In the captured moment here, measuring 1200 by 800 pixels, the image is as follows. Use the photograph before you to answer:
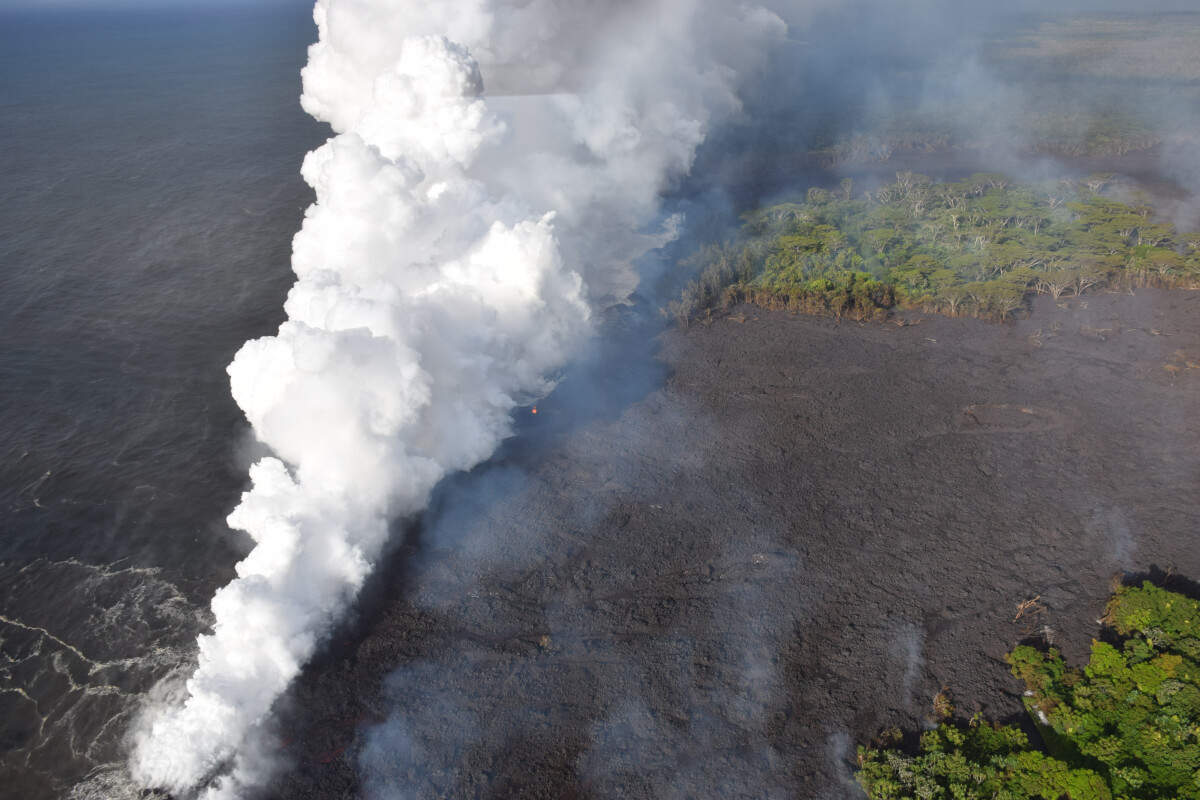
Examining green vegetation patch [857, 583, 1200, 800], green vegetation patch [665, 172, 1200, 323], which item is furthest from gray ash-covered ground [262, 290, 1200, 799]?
green vegetation patch [665, 172, 1200, 323]

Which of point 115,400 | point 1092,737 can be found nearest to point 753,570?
point 1092,737

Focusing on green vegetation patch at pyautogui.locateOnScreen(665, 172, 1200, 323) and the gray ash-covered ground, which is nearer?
the gray ash-covered ground

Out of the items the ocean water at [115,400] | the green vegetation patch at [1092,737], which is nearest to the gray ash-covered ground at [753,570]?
the green vegetation patch at [1092,737]

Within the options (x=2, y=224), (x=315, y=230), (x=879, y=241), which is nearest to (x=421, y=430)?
(x=315, y=230)

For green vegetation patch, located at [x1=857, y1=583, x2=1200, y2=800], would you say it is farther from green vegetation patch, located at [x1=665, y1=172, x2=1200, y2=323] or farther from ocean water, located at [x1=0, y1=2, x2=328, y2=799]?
ocean water, located at [x1=0, y1=2, x2=328, y2=799]

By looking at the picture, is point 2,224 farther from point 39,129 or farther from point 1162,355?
point 1162,355

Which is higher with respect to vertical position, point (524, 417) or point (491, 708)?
point (524, 417)

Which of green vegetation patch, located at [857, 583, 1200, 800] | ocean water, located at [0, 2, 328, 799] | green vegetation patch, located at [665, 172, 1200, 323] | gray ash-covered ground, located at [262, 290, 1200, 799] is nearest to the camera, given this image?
green vegetation patch, located at [857, 583, 1200, 800]
